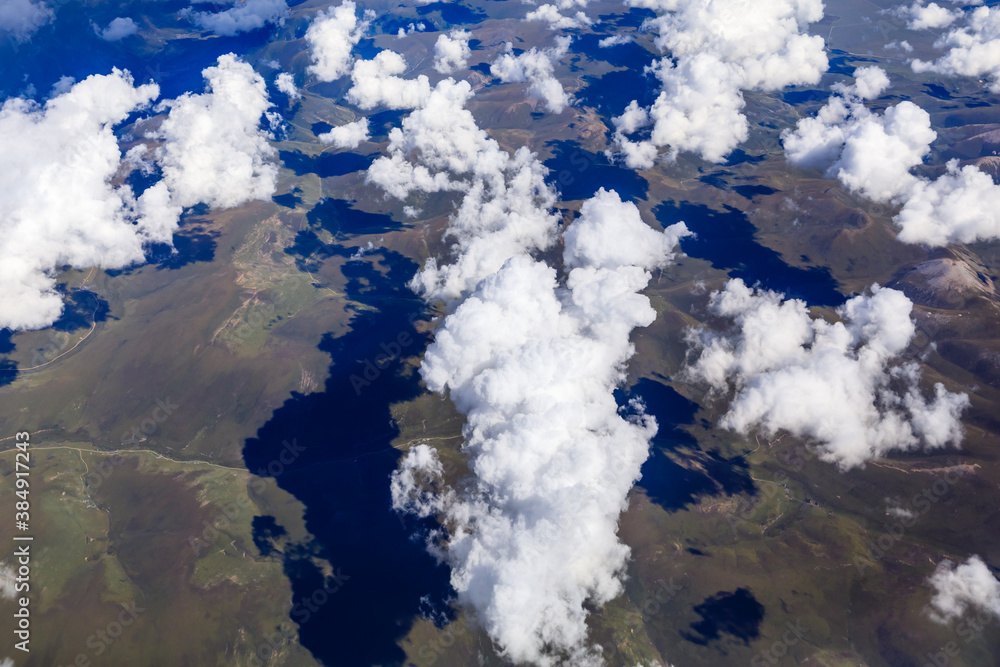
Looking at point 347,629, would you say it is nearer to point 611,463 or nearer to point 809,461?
point 611,463

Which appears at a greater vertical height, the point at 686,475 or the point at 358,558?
the point at 686,475

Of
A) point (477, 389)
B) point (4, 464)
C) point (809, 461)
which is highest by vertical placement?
point (477, 389)

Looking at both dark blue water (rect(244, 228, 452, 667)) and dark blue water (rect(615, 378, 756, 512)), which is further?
dark blue water (rect(615, 378, 756, 512))

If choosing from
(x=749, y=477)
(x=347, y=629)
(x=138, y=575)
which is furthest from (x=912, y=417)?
(x=138, y=575)

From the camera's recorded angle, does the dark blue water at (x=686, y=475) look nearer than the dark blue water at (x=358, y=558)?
No

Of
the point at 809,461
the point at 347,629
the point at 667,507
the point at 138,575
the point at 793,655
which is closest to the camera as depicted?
the point at 793,655

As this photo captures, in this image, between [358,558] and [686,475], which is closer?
[358,558]

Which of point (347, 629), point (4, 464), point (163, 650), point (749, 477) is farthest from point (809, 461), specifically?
point (4, 464)

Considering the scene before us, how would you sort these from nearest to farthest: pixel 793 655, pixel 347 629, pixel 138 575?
pixel 793 655
pixel 347 629
pixel 138 575

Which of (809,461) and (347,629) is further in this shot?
(809,461)

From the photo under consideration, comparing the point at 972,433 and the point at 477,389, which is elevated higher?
the point at 477,389
